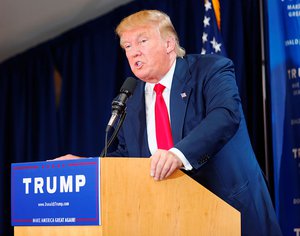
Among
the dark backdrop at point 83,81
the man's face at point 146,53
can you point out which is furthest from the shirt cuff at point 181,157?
the dark backdrop at point 83,81

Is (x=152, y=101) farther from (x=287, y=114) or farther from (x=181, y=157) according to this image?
(x=287, y=114)

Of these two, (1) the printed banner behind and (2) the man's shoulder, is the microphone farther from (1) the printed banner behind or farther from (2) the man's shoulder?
(1) the printed banner behind

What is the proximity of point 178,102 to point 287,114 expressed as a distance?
1.61 meters

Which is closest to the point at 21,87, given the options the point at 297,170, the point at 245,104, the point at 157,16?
the point at 245,104

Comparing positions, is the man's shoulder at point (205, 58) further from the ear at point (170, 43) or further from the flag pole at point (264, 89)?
the flag pole at point (264, 89)

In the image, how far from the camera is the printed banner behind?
3664 millimetres

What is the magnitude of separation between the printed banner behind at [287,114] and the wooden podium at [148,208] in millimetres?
1848

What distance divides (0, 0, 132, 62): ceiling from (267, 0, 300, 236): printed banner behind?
220 centimetres

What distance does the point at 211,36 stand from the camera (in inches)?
175

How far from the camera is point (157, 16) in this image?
248 centimetres

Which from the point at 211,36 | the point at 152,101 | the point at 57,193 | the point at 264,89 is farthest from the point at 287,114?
the point at 57,193

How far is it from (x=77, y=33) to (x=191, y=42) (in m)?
1.61

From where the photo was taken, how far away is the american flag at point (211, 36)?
14.2 feet

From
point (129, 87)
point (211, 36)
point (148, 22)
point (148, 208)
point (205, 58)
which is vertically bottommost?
point (148, 208)
